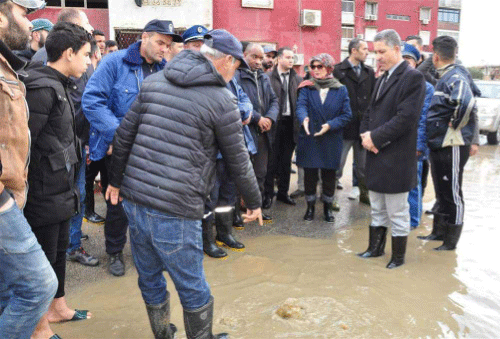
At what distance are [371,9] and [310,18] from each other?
726 centimetres

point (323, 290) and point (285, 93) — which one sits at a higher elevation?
point (285, 93)

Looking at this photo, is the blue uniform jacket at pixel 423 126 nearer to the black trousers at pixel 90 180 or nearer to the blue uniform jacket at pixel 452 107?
the blue uniform jacket at pixel 452 107

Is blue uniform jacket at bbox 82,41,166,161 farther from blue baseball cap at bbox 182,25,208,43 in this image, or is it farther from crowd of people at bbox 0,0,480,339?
blue baseball cap at bbox 182,25,208,43

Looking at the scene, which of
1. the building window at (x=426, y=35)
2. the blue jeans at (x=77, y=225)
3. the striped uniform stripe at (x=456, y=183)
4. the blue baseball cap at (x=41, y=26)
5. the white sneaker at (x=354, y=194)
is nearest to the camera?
the blue jeans at (x=77, y=225)

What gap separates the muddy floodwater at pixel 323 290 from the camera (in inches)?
122

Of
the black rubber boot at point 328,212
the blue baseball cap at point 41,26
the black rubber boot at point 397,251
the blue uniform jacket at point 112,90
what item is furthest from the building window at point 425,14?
the blue uniform jacket at point 112,90

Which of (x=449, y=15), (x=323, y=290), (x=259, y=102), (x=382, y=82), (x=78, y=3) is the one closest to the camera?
(x=323, y=290)

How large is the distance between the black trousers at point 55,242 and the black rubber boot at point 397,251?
2.83 metres

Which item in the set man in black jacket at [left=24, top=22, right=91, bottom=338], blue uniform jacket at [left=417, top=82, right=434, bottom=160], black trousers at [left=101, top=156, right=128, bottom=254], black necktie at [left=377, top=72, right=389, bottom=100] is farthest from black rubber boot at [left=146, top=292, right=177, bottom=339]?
blue uniform jacket at [left=417, top=82, right=434, bottom=160]

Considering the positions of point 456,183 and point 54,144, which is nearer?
point 54,144

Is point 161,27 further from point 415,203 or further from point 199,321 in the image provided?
point 415,203

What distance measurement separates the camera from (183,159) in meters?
2.42

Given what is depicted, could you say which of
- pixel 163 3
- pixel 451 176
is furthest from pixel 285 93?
pixel 163 3

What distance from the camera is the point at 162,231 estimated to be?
247 cm
